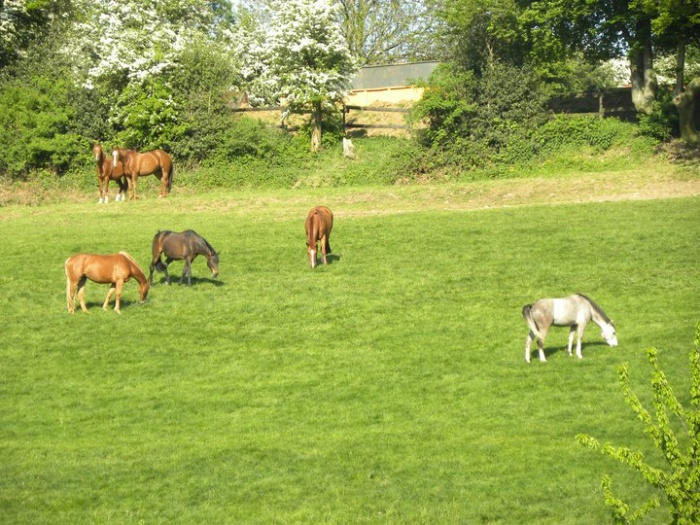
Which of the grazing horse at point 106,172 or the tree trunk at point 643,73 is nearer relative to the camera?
the grazing horse at point 106,172

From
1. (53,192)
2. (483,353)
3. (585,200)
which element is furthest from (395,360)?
(53,192)

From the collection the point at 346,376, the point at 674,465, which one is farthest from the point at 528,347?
the point at 674,465

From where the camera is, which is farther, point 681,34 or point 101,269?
A: point 681,34

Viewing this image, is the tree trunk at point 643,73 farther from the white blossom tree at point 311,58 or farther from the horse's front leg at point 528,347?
the horse's front leg at point 528,347

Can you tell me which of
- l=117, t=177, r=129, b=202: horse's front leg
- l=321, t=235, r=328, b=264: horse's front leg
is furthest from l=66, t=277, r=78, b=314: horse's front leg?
l=117, t=177, r=129, b=202: horse's front leg

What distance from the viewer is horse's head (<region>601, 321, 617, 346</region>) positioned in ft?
66.4

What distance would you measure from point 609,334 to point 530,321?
6.64 feet

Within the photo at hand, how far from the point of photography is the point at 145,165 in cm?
4566

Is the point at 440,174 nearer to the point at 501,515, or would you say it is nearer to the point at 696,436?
the point at 501,515

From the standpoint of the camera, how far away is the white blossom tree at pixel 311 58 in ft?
172

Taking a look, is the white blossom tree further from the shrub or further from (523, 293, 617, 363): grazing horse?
(523, 293, 617, 363): grazing horse

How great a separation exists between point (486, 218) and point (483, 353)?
16.1 metres

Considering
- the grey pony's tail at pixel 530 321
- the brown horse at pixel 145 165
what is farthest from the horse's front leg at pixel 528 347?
the brown horse at pixel 145 165

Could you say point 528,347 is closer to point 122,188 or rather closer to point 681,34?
point 681,34
